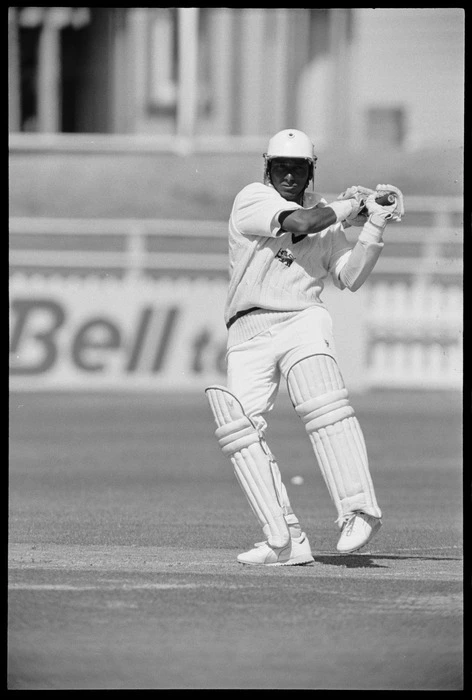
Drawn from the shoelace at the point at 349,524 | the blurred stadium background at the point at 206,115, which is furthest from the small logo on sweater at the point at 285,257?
the blurred stadium background at the point at 206,115

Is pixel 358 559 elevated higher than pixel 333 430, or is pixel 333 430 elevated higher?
pixel 333 430

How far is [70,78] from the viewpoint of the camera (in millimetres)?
34750

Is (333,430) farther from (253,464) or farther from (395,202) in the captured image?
(395,202)

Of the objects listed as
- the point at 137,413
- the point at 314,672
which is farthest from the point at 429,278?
the point at 314,672

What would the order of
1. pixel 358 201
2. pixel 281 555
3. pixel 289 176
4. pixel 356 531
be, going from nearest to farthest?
pixel 356 531 < pixel 281 555 < pixel 358 201 < pixel 289 176

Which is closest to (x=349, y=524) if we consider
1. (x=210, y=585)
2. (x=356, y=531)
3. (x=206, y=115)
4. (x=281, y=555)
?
(x=356, y=531)

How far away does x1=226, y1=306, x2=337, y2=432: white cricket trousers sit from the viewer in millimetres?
6840

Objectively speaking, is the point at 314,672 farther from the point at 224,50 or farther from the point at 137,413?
the point at 224,50

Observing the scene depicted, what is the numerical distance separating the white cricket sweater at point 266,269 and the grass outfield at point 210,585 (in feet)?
3.22

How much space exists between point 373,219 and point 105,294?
12.5 metres

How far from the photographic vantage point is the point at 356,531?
6637 mm

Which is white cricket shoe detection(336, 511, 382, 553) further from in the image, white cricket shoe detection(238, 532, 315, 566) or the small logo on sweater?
the small logo on sweater

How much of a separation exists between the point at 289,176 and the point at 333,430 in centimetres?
105

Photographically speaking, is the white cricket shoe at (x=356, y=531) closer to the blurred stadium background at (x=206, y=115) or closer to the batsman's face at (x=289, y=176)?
the batsman's face at (x=289, y=176)
